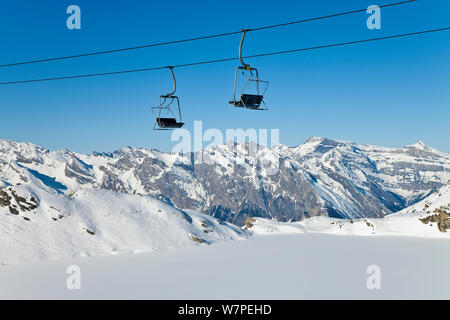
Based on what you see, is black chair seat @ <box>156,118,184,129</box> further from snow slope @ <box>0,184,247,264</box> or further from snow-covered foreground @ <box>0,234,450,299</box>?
snow slope @ <box>0,184,247,264</box>

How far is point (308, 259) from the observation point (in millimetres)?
41000

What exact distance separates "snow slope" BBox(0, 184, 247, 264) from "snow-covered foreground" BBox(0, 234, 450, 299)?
12.0ft

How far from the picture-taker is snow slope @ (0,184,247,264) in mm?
44156

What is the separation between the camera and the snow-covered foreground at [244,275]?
27.4 m

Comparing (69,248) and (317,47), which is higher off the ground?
(317,47)

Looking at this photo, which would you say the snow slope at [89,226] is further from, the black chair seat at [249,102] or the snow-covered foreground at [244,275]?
the black chair seat at [249,102]

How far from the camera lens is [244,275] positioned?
32812 millimetres

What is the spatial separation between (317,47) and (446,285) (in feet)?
64.3

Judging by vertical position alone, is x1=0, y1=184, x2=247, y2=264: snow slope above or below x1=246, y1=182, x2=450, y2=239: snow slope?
above

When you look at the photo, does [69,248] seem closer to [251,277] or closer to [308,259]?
[251,277]

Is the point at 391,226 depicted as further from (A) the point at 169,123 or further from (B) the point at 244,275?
(A) the point at 169,123

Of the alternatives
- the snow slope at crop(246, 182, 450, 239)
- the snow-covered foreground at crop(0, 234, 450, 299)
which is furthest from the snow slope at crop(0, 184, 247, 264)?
the snow slope at crop(246, 182, 450, 239)
